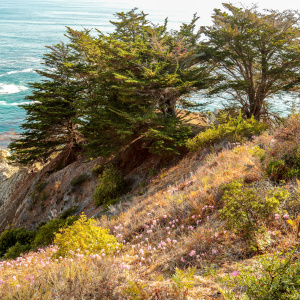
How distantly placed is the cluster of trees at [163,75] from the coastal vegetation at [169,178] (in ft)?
0.25

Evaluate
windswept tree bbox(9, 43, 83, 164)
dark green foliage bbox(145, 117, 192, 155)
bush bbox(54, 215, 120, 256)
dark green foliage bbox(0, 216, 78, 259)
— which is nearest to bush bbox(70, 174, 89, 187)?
windswept tree bbox(9, 43, 83, 164)

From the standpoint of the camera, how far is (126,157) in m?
14.2

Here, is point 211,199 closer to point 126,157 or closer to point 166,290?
point 166,290

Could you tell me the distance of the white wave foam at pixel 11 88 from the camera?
4800cm

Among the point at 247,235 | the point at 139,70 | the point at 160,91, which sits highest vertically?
the point at 139,70

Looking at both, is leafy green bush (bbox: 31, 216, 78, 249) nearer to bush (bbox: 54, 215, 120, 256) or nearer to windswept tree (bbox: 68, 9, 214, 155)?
windswept tree (bbox: 68, 9, 214, 155)

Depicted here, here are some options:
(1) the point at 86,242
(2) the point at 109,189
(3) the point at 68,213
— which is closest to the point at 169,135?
(2) the point at 109,189

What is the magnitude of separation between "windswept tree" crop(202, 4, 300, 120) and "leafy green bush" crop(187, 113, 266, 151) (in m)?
3.94

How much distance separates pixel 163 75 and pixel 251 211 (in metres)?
7.81

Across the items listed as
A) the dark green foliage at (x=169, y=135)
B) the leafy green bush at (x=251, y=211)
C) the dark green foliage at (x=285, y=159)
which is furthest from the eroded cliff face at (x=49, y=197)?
the leafy green bush at (x=251, y=211)

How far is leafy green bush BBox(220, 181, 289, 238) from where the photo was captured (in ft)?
11.5

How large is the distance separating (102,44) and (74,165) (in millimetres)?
10082

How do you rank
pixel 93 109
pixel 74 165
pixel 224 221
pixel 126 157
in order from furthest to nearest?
pixel 74 165, pixel 126 157, pixel 93 109, pixel 224 221

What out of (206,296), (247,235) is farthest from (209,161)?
(206,296)
